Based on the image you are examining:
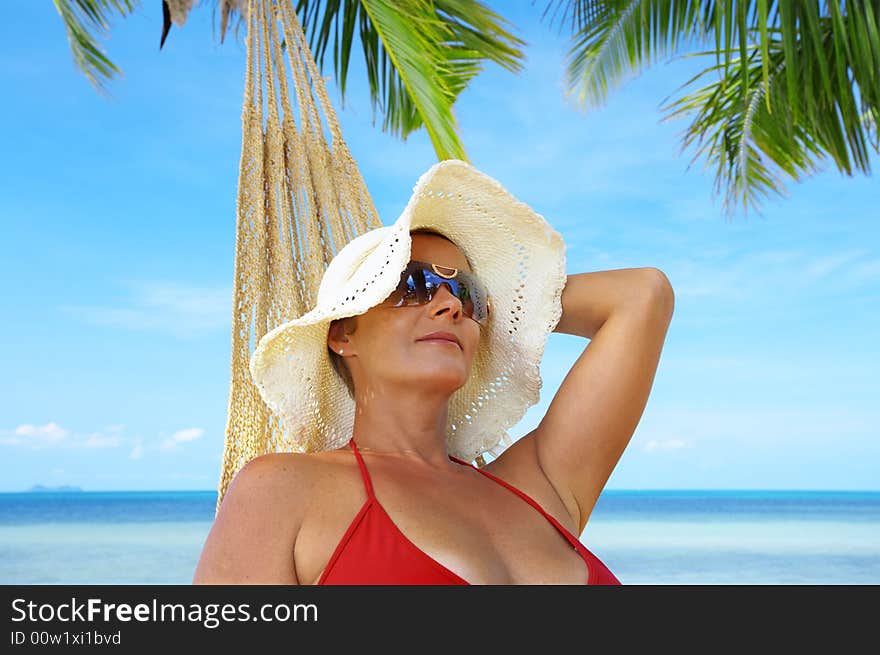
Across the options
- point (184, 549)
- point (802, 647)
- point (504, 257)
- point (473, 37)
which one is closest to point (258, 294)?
point (504, 257)

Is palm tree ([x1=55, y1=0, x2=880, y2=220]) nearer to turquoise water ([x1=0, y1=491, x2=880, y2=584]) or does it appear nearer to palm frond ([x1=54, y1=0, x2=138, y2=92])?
palm frond ([x1=54, y1=0, x2=138, y2=92])

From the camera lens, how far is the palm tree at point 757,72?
4.10 m

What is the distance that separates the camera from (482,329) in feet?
6.22

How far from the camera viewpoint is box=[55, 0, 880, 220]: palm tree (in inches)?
145

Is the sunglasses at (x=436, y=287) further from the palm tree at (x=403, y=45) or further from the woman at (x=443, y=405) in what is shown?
the palm tree at (x=403, y=45)

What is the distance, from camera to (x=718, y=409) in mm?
24031

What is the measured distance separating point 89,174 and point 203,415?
25.0ft

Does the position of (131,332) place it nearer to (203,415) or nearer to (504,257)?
(203,415)

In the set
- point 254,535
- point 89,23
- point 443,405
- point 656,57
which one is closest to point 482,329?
point 443,405

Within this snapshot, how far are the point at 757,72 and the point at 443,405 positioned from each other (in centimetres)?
500

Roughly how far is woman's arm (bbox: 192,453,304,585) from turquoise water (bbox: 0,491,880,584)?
12542mm

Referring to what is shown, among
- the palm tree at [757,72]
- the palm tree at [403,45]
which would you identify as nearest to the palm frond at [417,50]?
the palm tree at [403,45]

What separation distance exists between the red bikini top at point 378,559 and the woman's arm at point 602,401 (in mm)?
410

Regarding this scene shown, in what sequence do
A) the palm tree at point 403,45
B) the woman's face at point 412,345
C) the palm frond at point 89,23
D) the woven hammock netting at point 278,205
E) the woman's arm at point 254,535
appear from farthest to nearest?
1. the palm frond at point 89,23
2. the palm tree at point 403,45
3. the woven hammock netting at point 278,205
4. the woman's face at point 412,345
5. the woman's arm at point 254,535
